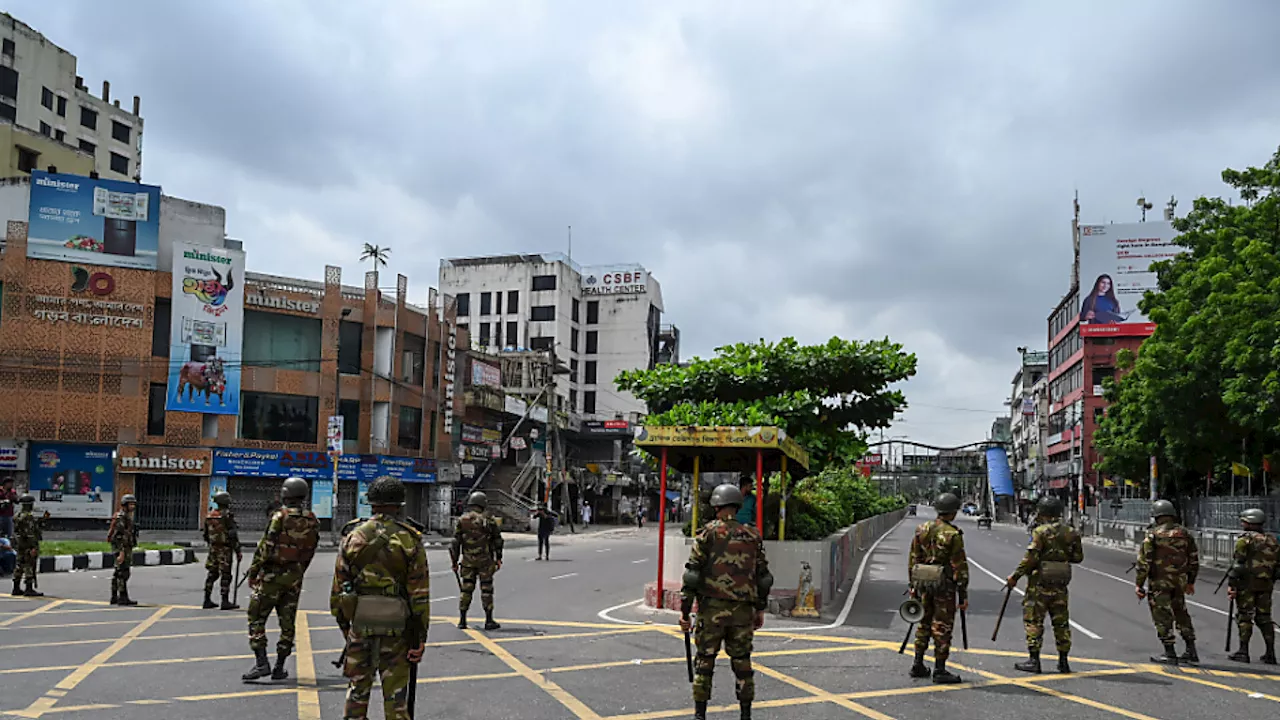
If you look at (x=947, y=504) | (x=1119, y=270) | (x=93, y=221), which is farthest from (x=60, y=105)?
(x=1119, y=270)

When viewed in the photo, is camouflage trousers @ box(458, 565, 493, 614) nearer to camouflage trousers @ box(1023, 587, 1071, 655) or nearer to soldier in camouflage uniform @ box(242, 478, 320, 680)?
soldier in camouflage uniform @ box(242, 478, 320, 680)

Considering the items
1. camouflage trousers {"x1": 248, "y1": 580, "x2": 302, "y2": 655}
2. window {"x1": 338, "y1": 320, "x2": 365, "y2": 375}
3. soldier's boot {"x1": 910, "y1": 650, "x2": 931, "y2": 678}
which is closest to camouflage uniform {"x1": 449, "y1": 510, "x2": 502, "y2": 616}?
camouflage trousers {"x1": 248, "y1": 580, "x2": 302, "y2": 655}

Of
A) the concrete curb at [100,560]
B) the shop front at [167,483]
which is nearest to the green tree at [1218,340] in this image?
the concrete curb at [100,560]

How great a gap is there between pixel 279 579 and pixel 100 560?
18.1m

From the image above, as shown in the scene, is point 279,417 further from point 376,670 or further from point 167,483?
point 376,670

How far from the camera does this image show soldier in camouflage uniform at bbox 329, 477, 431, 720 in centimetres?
597

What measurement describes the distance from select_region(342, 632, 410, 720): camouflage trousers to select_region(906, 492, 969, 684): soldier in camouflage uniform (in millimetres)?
4772

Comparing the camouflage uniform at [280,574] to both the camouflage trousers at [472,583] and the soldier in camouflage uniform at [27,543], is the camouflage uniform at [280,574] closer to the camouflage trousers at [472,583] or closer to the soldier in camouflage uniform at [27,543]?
the camouflage trousers at [472,583]

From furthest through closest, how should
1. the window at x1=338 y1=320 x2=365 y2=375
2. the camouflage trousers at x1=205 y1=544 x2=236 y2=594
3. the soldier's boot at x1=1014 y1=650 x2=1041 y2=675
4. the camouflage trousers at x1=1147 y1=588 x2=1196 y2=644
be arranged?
the window at x1=338 y1=320 x2=365 y2=375, the camouflage trousers at x1=205 y1=544 x2=236 y2=594, the camouflage trousers at x1=1147 y1=588 x2=1196 y2=644, the soldier's boot at x1=1014 y1=650 x2=1041 y2=675

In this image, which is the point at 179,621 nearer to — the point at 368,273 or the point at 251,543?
the point at 251,543

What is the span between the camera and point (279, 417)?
124ft

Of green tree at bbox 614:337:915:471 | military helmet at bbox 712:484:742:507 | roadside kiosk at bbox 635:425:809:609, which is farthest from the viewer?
green tree at bbox 614:337:915:471

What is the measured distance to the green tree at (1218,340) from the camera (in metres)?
25.8

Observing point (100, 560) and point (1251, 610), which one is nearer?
point (1251, 610)
